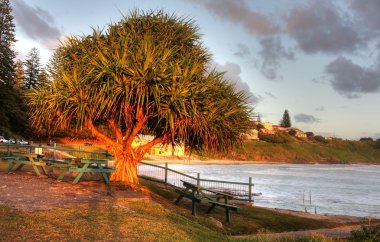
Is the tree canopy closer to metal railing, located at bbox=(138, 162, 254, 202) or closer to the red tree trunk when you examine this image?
metal railing, located at bbox=(138, 162, 254, 202)

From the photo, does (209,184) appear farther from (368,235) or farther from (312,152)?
(312,152)

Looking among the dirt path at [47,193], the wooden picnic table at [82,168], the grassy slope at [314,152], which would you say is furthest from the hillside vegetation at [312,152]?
the dirt path at [47,193]

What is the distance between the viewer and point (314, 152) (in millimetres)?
174750

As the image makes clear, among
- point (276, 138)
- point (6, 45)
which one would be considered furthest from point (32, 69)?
point (276, 138)

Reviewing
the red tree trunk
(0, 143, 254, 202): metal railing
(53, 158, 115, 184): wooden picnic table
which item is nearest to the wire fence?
(0, 143, 254, 202): metal railing

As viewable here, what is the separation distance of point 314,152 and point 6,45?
144 meters

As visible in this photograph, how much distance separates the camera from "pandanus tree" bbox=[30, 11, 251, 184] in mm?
15031

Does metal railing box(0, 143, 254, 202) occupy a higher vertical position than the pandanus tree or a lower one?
lower

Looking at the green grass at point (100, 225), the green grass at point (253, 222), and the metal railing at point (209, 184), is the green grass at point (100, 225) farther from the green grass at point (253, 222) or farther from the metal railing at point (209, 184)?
the metal railing at point (209, 184)

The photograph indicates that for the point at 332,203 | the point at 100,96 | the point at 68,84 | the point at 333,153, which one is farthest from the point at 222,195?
the point at 333,153

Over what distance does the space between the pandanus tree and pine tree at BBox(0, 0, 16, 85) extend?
1597 inches

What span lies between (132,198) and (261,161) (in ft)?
464

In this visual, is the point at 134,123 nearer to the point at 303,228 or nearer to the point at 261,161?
the point at 303,228

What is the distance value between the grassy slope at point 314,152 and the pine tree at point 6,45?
92.4m
